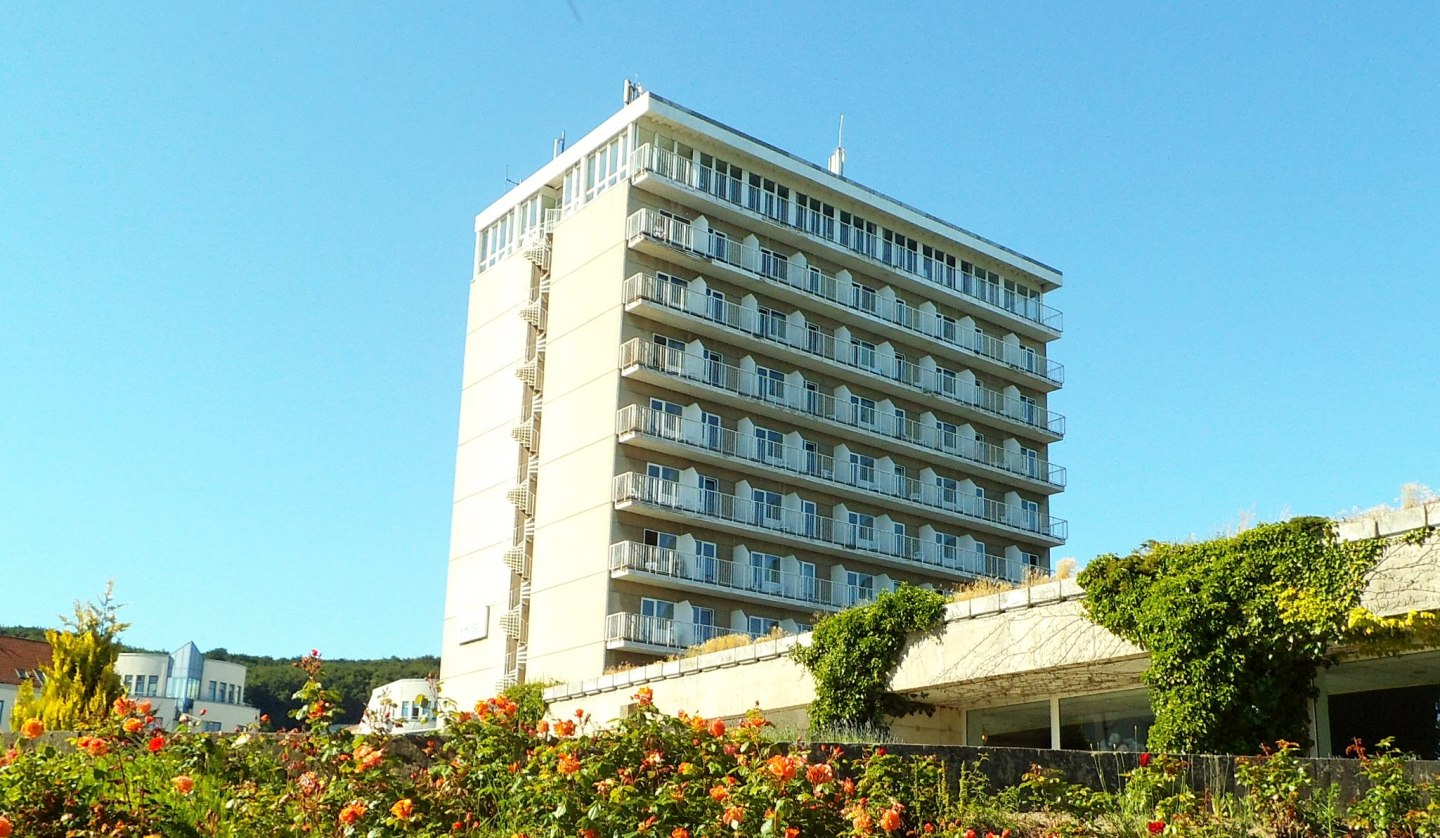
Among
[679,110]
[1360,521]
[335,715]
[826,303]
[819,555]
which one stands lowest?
[335,715]

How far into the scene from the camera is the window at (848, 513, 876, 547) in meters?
58.8

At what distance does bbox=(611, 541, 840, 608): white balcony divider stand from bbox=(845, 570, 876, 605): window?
0.22m

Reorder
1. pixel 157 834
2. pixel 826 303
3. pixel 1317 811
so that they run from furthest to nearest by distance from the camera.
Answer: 1. pixel 826 303
2. pixel 1317 811
3. pixel 157 834

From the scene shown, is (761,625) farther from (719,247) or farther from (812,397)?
(719,247)

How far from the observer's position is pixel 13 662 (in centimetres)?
8288

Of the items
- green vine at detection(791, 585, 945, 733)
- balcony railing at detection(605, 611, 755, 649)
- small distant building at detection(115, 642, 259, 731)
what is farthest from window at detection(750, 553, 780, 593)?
small distant building at detection(115, 642, 259, 731)

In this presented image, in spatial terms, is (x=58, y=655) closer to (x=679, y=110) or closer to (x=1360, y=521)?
(x=1360, y=521)

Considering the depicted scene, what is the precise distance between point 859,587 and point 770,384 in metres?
9.18

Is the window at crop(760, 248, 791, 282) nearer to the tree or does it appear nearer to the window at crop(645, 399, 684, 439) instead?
the window at crop(645, 399, 684, 439)

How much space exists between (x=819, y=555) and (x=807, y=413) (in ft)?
18.8

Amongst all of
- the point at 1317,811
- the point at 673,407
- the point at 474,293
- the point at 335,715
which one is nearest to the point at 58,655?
the point at 335,715

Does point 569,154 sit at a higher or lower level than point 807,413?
higher

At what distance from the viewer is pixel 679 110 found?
55000 millimetres

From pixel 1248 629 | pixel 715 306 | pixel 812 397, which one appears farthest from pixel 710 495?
pixel 1248 629
